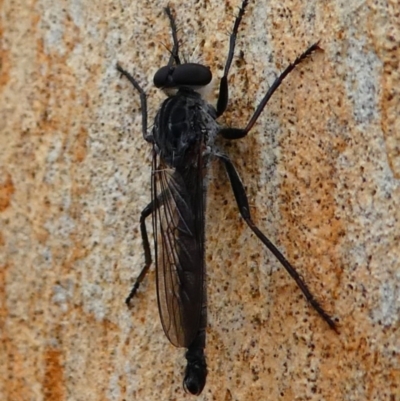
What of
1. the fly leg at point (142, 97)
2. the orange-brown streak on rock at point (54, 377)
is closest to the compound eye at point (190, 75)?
the fly leg at point (142, 97)

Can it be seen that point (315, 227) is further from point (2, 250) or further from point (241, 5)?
point (2, 250)

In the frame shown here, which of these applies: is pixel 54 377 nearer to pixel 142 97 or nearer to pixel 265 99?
pixel 142 97

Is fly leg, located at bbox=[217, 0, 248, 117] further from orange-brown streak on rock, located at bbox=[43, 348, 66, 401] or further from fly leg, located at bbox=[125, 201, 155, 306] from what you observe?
orange-brown streak on rock, located at bbox=[43, 348, 66, 401]

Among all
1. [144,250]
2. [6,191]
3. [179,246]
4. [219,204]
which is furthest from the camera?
[6,191]

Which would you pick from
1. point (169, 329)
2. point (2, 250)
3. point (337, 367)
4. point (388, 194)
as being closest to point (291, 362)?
point (337, 367)

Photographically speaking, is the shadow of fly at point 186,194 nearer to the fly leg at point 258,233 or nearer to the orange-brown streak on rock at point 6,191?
the fly leg at point 258,233

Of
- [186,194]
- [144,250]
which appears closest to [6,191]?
[144,250]

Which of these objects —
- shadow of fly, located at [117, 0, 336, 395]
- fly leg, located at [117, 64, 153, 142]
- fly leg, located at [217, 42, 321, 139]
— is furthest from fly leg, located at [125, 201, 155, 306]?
fly leg, located at [217, 42, 321, 139]
